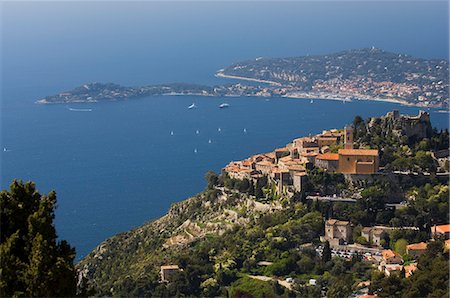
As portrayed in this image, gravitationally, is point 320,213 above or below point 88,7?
below

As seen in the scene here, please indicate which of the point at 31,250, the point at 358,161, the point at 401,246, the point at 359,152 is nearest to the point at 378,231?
the point at 401,246

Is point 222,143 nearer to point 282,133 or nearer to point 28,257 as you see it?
point 282,133

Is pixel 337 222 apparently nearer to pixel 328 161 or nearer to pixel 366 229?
pixel 366 229

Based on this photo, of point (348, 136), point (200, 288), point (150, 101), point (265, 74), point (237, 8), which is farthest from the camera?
point (237, 8)

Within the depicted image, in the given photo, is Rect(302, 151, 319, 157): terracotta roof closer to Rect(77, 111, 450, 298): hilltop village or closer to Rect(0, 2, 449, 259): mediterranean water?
Rect(77, 111, 450, 298): hilltop village

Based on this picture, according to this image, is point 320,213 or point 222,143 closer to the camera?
point 320,213

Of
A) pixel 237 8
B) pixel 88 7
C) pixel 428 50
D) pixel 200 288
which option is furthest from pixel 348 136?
pixel 88 7

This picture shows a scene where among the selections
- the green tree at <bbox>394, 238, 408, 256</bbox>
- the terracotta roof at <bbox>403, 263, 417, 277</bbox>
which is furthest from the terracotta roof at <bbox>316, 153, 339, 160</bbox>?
the terracotta roof at <bbox>403, 263, 417, 277</bbox>
